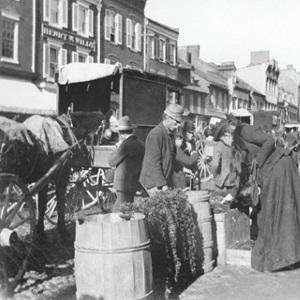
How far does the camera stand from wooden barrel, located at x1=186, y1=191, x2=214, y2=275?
18.6 ft

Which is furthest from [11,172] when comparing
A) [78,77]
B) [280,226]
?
[78,77]

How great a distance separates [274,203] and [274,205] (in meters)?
0.02

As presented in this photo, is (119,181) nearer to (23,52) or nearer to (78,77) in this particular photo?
(78,77)

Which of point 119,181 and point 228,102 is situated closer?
point 119,181

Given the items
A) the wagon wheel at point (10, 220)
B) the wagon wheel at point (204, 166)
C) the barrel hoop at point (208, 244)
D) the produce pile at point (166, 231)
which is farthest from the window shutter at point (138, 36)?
the produce pile at point (166, 231)

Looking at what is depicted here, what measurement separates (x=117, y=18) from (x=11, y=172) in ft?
92.0

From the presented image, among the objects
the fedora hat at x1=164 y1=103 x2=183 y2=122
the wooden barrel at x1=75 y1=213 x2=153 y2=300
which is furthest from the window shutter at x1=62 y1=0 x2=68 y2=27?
the wooden barrel at x1=75 y1=213 x2=153 y2=300

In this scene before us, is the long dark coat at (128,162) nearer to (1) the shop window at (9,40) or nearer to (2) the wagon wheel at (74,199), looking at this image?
(2) the wagon wheel at (74,199)

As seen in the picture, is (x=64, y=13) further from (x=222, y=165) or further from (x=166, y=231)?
(x=166, y=231)

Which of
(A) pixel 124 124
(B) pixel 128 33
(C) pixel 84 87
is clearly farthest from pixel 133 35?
(A) pixel 124 124

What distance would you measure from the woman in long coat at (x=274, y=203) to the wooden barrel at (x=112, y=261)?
7.64ft

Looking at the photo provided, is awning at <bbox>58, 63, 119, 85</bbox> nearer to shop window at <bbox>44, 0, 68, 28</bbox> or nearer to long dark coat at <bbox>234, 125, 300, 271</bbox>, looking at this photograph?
long dark coat at <bbox>234, 125, 300, 271</bbox>

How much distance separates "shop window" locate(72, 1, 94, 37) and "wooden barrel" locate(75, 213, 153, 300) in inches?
997

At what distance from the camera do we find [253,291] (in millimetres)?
5137
